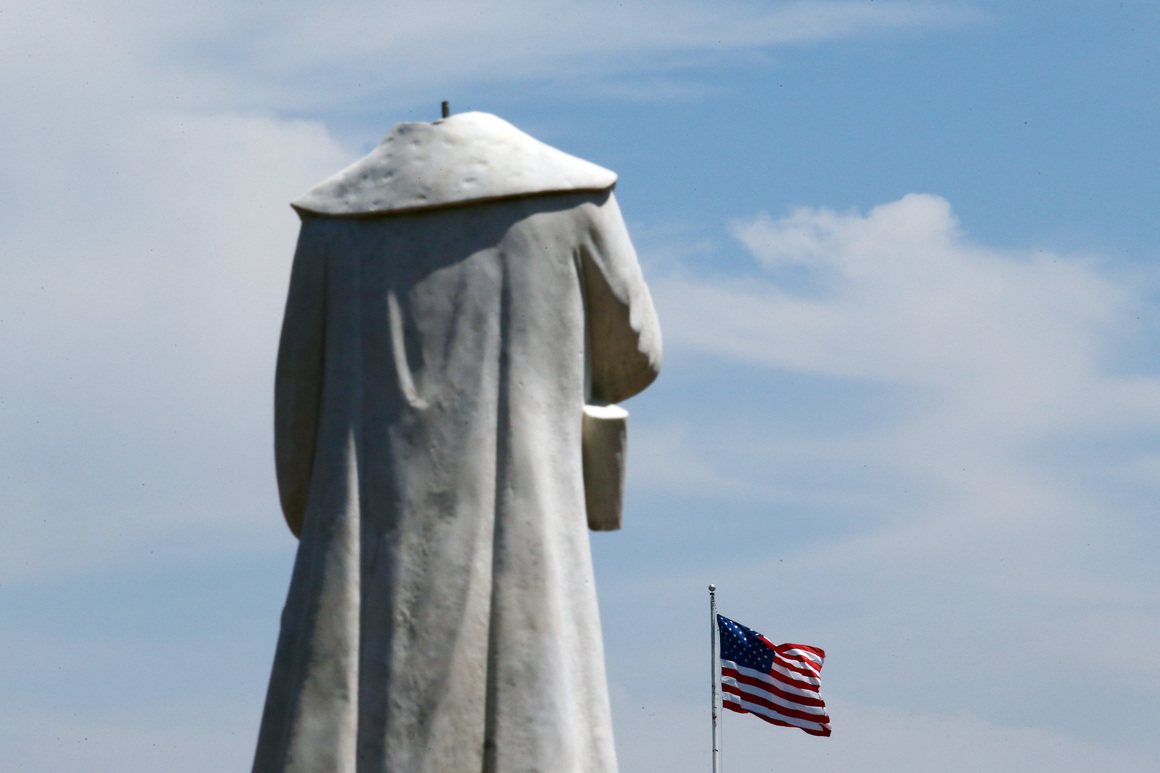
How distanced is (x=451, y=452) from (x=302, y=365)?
3.01 feet

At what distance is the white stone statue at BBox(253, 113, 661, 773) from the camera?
9.16m

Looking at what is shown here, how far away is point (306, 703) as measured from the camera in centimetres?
926

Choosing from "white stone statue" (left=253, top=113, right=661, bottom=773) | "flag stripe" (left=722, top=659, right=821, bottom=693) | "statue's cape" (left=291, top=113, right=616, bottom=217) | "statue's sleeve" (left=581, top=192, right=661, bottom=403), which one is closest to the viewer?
"white stone statue" (left=253, top=113, right=661, bottom=773)

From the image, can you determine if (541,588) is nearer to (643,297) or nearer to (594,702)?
(594,702)

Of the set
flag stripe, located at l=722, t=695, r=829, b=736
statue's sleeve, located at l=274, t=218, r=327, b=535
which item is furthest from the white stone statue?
flag stripe, located at l=722, t=695, r=829, b=736

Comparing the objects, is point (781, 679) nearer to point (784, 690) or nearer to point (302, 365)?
point (784, 690)

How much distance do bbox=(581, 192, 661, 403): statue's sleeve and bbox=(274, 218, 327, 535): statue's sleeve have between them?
124 cm

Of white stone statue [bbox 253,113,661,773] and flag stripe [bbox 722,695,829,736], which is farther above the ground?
flag stripe [bbox 722,695,829,736]

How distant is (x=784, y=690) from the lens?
30.8m

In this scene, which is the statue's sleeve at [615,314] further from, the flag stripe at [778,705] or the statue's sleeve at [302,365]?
the flag stripe at [778,705]

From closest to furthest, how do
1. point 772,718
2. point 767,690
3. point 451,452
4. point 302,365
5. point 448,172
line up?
point 451,452
point 448,172
point 302,365
point 772,718
point 767,690

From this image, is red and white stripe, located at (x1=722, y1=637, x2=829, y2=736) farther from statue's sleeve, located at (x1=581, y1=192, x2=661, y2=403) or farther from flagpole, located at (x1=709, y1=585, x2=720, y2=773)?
statue's sleeve, located at (x1=581, y1=192, x2=661, y2=403)

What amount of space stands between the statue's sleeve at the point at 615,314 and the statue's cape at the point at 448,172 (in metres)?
0.25

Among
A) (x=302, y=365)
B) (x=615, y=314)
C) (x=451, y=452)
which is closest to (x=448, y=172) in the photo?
(x=615, y=314)
